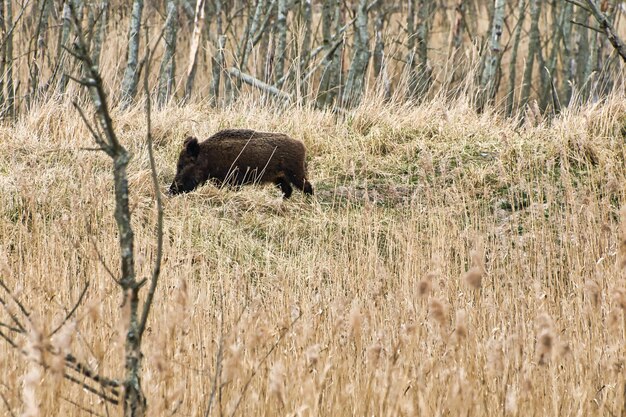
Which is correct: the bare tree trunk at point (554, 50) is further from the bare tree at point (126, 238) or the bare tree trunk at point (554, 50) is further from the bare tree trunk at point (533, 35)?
the bare tree at point (126, 238)

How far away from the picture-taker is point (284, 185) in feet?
20.9

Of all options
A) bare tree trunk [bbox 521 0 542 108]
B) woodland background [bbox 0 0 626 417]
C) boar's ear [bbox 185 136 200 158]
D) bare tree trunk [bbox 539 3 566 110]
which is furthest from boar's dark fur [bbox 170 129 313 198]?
bare tree trunk [bbox 539 3 566 110]

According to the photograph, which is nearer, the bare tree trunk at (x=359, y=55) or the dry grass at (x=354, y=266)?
the dry grass at (x=354, y=266)

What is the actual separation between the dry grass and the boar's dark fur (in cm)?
22

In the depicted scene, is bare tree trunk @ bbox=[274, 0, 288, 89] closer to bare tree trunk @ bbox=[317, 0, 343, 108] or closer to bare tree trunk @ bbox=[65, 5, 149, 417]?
bare tree trunk @ bbox=[317, 0, 343, 108]

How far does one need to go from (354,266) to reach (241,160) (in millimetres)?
1582

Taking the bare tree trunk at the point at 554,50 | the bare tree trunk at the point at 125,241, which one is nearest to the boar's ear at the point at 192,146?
the bare tree trunk at the point at 125,241

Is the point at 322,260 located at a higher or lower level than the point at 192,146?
lower

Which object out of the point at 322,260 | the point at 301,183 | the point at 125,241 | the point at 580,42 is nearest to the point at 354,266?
the point at 322,260

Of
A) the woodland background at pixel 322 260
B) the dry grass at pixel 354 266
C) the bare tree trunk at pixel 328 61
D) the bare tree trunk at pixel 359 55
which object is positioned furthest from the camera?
the bare tree trunk at pixel 328 61

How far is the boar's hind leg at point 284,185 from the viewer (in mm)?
6301

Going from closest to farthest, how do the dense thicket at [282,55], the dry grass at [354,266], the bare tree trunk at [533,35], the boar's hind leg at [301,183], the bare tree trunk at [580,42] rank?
the dry grass at [354,266], the boar's hind leg at [301,183], the dense thicket at [282,55], the bare tree trunk at [533,35], the bare tree trunk at [580,42]

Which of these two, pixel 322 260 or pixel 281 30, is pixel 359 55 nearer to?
pixel 281 30

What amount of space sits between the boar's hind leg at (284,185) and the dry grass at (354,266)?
0.15 metres
